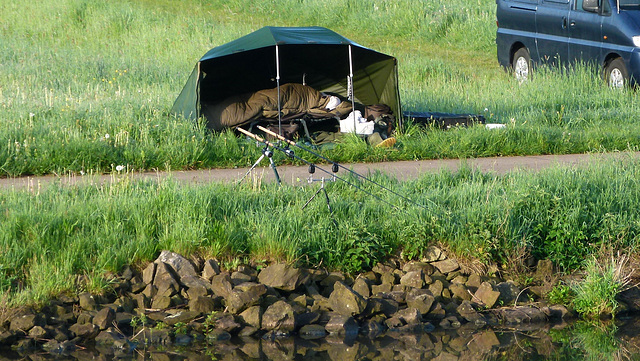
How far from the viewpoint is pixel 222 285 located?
23.1ft

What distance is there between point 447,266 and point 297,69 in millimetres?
6569

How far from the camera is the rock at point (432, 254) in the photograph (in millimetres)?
7770

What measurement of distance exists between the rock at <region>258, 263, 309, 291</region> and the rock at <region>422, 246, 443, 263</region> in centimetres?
117

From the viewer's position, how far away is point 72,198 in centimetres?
808

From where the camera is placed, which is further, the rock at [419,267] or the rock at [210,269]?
the rock at [419,267]

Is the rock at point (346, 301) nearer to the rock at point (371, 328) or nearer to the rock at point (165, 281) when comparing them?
the rock at point (371, 328)

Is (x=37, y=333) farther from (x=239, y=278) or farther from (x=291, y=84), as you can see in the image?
(x=291, y=84)

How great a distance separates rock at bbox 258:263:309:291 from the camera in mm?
7105

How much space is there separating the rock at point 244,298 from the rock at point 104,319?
91cm

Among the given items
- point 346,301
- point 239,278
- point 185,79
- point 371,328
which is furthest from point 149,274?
point 185,79

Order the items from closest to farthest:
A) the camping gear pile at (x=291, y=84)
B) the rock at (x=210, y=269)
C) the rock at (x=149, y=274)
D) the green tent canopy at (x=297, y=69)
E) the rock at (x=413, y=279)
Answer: the rock at (x=149, y=274)
the rock at (x=210, y=269)
the rock at (x=413, y=279)
the camping gear pile at (x=291, y=84)
the green tent canopy at (x=297, y=69)

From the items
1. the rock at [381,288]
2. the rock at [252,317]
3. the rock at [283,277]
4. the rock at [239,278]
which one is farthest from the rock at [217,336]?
the rock at [381,288]

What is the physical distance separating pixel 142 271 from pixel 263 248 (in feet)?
3.37

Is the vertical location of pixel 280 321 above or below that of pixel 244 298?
below
